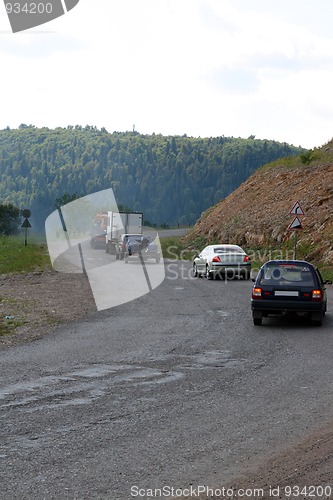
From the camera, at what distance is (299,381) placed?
1039 centimetres

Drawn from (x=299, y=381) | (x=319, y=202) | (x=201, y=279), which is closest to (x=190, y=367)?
(x=299, y=381)

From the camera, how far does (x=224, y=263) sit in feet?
105

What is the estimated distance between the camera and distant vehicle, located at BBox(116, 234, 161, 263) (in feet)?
144

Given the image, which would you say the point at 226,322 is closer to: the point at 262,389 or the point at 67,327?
the point at 67,327

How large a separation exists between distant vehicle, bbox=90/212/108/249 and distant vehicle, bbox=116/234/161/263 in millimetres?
15963

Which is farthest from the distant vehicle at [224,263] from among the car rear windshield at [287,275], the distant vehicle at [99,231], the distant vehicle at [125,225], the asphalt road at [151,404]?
the distant vehicle at [99,231]

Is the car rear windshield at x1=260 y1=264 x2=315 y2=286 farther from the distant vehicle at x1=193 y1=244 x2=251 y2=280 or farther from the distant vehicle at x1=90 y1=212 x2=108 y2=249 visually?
the distant vehicle at x1=90 y1=212 x2=108 y2=249

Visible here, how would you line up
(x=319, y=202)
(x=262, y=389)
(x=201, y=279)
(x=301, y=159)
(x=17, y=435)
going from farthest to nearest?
(x=301, y=159) < (x=319, y=202) < (x=201, y=279) < (x=262, y=389) < (x=17, y=435)

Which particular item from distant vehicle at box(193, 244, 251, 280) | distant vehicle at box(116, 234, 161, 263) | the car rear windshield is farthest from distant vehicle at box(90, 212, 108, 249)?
the car rear windshield

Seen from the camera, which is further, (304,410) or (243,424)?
(304,410)

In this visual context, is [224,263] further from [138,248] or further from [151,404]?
[151,404]

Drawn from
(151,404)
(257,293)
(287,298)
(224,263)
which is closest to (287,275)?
(287,298)

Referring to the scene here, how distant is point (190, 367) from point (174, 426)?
3.69 meters

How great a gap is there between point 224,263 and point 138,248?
13652mm
